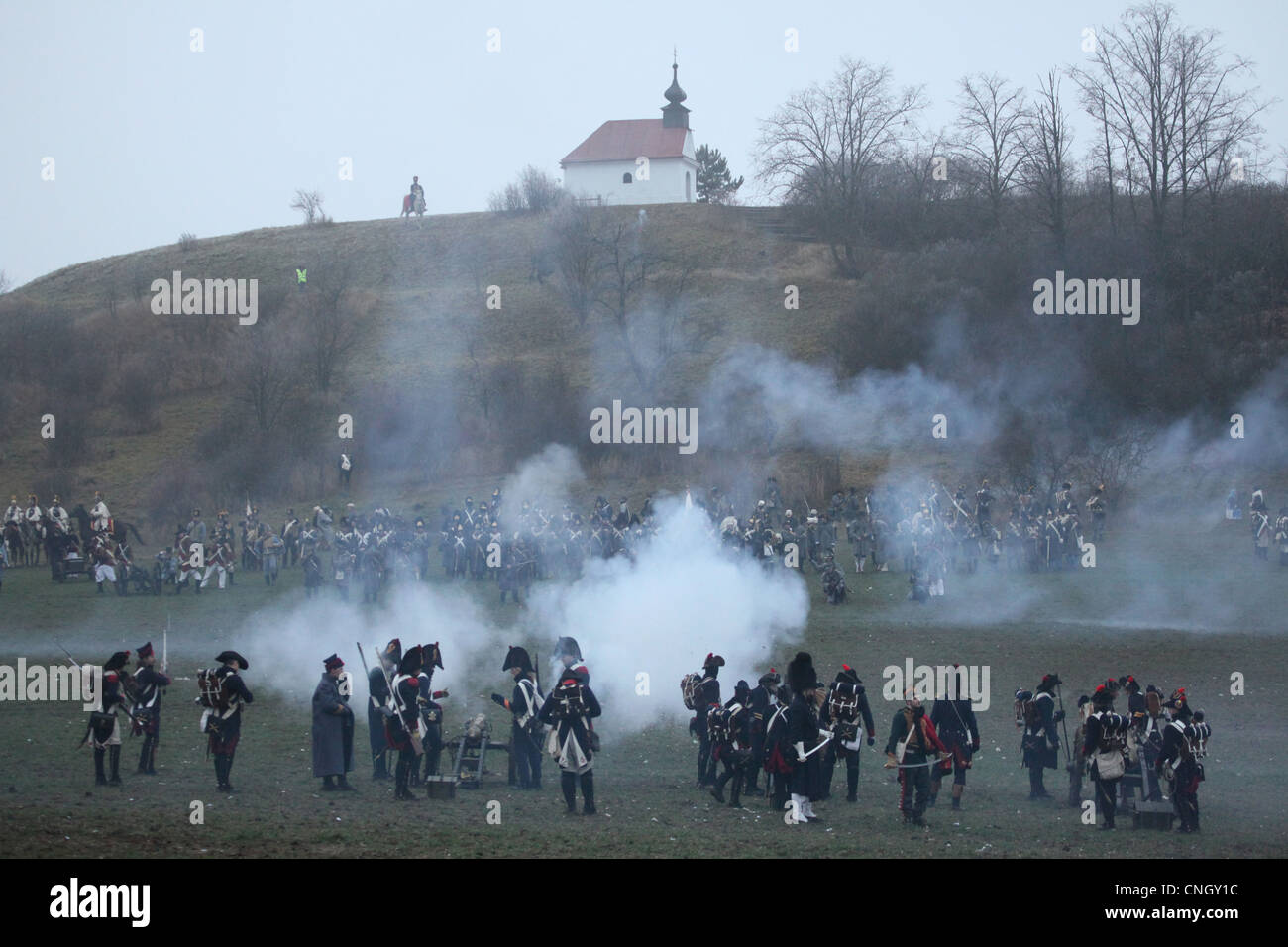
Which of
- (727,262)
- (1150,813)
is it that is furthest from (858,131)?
(1150,813)

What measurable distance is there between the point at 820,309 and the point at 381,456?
21.8 m

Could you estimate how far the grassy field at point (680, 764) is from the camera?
11719 mm

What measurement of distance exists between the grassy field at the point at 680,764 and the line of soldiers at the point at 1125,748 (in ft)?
1.40

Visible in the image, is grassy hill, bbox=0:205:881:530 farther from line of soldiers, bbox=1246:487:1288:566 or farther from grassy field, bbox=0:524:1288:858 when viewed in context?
line of soldiers, bbox=1246:487:1288:566

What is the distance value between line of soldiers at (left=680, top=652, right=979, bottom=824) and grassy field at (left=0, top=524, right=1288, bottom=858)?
0.35 m

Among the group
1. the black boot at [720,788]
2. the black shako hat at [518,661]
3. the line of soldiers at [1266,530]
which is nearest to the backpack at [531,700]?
the black shako hat at [518,661]

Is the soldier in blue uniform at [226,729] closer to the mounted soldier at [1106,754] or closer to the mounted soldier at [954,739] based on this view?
the mounted soldier at [954,739]

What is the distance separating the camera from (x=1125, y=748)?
43.9 feet

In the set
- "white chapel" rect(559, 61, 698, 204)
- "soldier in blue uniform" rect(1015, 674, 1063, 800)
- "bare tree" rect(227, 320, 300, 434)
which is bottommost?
"soldier in blue uniform" rect(1015, 674, 1063, 800)

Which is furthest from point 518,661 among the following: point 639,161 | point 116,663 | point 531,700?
point 639,161

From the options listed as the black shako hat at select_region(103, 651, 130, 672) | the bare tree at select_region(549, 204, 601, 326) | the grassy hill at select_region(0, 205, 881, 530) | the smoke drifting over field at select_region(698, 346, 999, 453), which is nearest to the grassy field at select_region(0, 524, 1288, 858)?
the black shako hat at select_region(103, 651, 130, 672)

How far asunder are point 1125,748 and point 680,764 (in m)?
5.50

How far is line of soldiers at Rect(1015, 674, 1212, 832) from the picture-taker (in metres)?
13.0

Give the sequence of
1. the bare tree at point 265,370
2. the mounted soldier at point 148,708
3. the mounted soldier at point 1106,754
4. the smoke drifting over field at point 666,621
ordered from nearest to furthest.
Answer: the mounted soldier at point 1106,754
the mounted soldier at point 148,708
the smoke drifting over field at point 666,621
the bare tree at point 265,370
